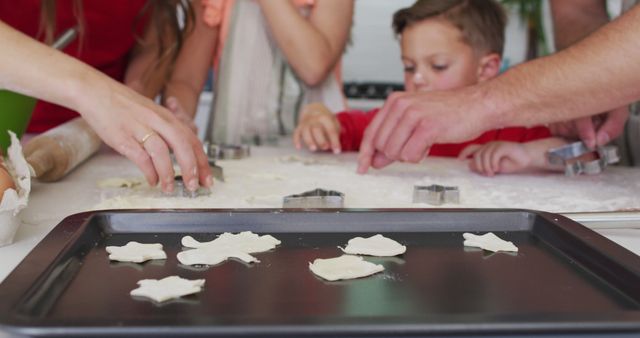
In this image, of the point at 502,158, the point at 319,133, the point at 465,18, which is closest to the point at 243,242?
the point at 502,158

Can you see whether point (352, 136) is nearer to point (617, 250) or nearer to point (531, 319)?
point (617, 250)

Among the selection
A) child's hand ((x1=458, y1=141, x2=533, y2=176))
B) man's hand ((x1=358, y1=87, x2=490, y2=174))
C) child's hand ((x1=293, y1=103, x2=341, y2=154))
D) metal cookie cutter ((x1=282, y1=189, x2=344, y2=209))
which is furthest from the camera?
child's hand ((x1=293, y1=103, x2=341, y2=154))

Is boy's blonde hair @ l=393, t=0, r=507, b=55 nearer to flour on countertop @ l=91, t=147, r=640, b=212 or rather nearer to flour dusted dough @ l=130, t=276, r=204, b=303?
flour on countertop @ l=91, t=147, r=640, b=212

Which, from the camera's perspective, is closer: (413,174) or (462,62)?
(413,174)

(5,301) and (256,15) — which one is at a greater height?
(256,15)

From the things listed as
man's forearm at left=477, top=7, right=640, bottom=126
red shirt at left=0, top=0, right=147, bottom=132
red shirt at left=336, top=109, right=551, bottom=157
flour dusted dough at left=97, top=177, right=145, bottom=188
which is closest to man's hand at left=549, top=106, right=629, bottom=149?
man's forearm at left=477, top=7, right=640, bottom=126

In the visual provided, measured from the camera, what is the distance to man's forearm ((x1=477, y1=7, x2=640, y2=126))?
3.17 ft

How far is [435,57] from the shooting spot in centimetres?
171

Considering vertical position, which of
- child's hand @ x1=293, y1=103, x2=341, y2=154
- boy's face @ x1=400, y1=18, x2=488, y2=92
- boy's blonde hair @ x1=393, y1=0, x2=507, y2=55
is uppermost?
boy's blonde hair @ x1=393, y1=0, x2=507, y2=55

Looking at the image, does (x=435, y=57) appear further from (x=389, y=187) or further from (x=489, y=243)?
(x=489, y=243)

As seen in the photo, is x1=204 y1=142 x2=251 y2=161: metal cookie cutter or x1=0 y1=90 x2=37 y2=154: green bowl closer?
x1=0 y1=90 x2=37 y2=154: green bowl

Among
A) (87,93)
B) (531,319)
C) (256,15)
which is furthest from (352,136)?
(531,319)

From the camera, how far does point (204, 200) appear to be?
985 mm

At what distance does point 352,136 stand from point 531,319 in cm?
127
